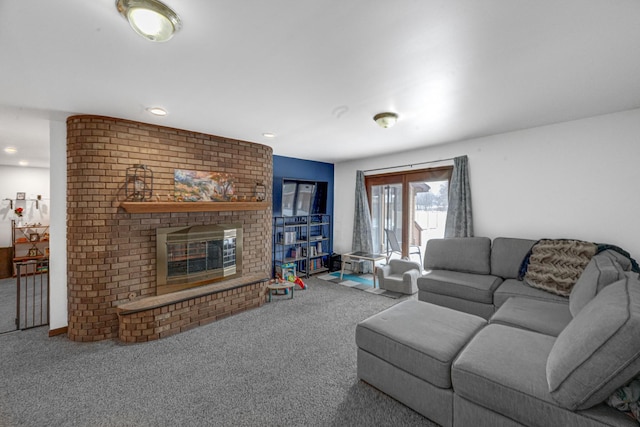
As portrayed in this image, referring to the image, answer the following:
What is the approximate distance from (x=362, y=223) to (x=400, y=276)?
1.47m

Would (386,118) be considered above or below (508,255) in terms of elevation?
above

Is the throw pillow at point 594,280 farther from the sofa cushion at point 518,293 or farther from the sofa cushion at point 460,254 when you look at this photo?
the sofa cushion at point 460,254

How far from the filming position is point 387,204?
538 centimetres

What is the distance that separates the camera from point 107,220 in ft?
9.55

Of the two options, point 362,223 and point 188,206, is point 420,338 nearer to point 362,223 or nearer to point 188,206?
point 188,206

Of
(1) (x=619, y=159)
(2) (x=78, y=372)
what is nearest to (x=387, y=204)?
(1) (x=619, y=159)

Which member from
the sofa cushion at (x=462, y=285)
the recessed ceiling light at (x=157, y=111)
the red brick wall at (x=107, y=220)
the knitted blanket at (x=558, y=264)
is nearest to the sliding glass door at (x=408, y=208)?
the sofa cushion at (x=462, y=285)

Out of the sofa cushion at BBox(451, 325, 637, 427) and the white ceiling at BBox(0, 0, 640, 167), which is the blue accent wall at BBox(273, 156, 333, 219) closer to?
the white ceiling at BBox(0, 0, 640, 167)

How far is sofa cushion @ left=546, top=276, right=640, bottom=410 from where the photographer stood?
112cm

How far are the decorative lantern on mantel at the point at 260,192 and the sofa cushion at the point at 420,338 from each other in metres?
2.74

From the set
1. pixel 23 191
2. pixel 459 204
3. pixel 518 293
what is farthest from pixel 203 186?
pixel 23 191

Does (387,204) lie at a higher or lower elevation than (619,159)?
lower

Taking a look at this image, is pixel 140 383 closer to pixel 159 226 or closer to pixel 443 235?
pixel 159 226

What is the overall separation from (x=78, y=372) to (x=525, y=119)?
5.29m
